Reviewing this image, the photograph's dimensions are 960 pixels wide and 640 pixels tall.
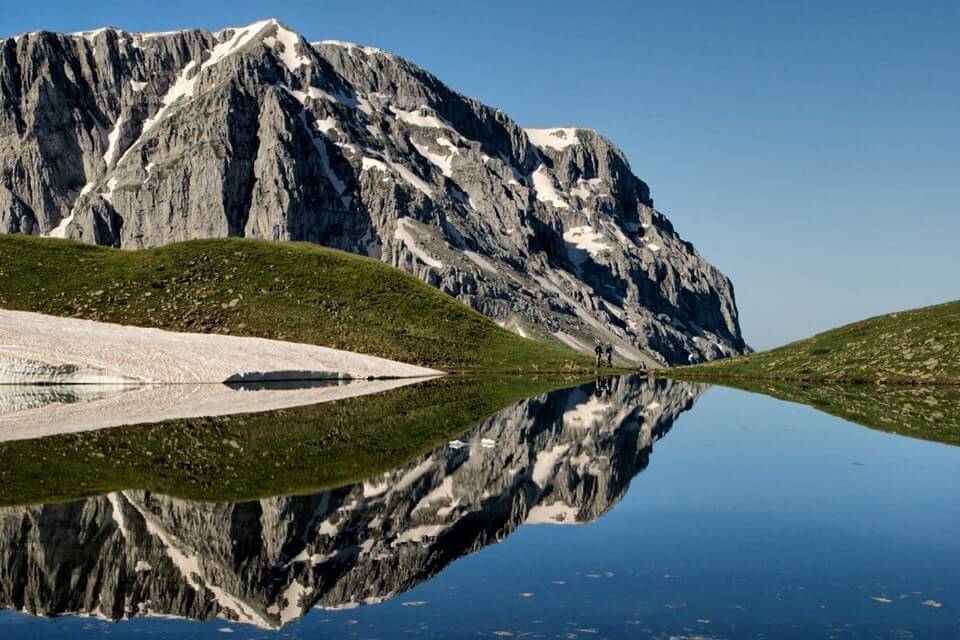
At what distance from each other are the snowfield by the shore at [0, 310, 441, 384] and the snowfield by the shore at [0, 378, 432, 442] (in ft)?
6.95

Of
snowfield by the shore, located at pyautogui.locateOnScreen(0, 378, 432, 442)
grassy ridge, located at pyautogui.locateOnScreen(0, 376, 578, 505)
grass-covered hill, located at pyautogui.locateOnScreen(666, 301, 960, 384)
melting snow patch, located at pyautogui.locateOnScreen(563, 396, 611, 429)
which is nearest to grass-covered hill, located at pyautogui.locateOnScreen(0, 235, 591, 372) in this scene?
grass-covered hill, located at pyautogui.locateOnScreen(666, 301, 960, 384)

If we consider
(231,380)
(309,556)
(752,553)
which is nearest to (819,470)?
(752,553)

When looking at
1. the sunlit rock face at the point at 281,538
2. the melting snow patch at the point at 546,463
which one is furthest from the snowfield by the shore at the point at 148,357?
the sunlit rock face at the point at 281,538

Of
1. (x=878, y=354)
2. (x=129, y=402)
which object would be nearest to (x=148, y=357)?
(x=129, y=402)

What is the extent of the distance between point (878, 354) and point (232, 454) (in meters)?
75.8

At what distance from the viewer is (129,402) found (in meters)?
52.4

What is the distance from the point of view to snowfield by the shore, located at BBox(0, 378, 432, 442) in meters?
40.1

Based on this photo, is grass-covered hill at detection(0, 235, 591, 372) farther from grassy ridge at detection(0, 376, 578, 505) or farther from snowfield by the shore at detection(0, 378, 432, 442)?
grassy ridge at detection(0, 376, 578, 505)

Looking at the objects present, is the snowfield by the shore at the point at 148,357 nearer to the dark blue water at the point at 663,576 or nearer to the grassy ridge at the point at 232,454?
the grassy ridge at the point at 232,454

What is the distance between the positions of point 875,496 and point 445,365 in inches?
2791

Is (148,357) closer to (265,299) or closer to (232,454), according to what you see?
(265,299)

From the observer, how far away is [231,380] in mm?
73125

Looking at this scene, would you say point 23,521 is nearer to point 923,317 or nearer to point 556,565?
point 556,565

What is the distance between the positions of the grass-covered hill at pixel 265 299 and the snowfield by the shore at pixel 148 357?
7213mm
